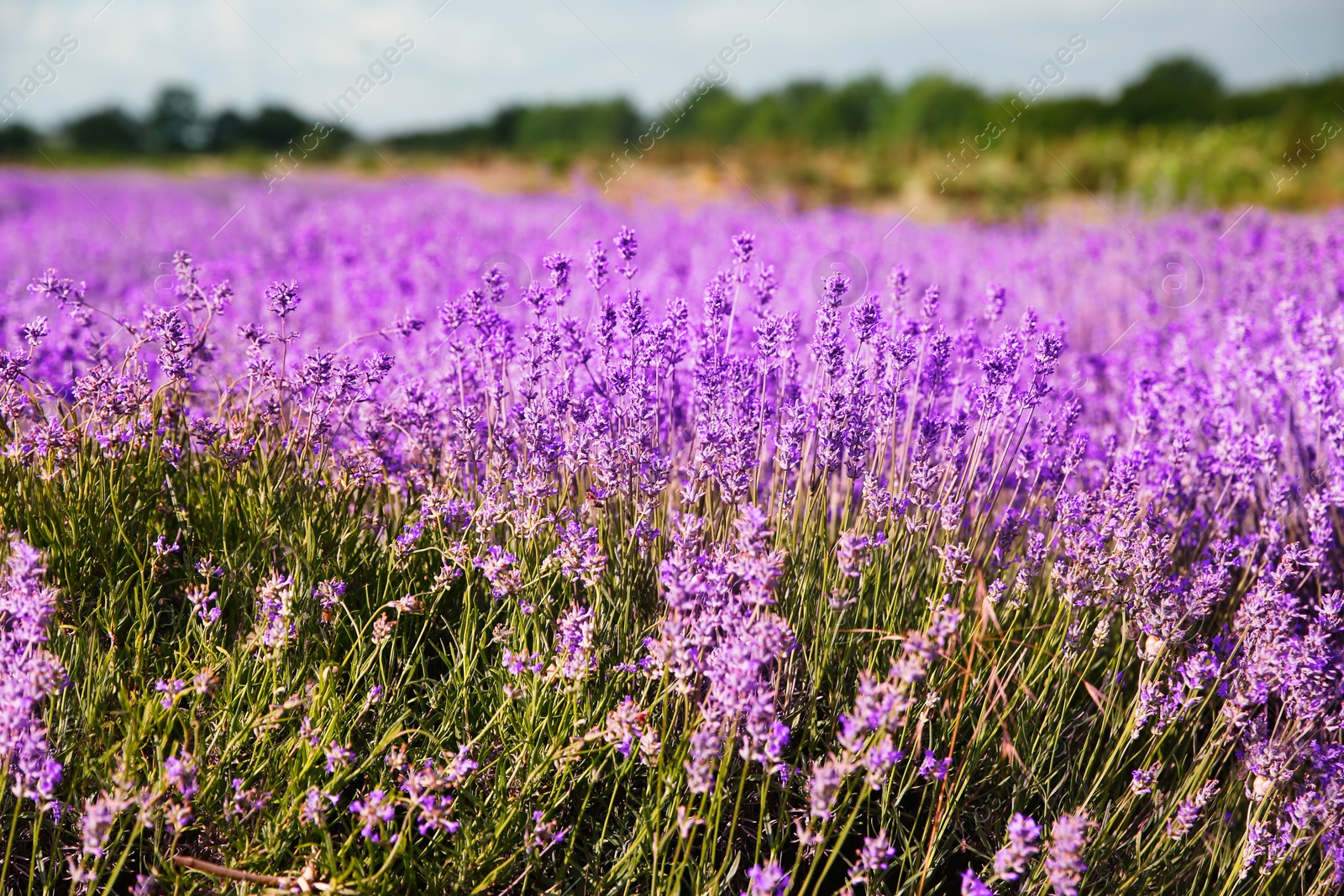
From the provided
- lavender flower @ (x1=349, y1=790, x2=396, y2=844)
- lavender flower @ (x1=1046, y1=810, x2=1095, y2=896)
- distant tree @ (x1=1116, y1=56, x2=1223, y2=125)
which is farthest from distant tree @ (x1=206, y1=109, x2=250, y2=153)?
lavender flower @ (x1=1046, y1=810, x2=1095, y2=896)

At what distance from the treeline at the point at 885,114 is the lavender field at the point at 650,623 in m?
12.0

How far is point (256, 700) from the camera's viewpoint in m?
1.93

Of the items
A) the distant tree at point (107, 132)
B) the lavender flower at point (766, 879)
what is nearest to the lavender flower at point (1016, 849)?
the lavender flower at point (766, 879)

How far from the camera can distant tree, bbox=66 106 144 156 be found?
3494 centimetres

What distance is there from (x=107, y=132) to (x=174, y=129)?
8.71 feet

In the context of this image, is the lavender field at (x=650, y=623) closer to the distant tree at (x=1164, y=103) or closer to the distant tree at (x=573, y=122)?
the distant tree at (x=1164, y=103)

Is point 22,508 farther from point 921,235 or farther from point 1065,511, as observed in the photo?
point 921,235

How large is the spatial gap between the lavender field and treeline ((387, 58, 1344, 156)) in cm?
1204

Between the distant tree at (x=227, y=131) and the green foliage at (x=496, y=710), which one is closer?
the green foliage at (x=496, y=710)

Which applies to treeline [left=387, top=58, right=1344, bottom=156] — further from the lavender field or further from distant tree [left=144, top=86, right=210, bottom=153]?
the lavender field

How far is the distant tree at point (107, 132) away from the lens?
34938 mm

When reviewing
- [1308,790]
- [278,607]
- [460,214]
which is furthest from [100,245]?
[1308,790]

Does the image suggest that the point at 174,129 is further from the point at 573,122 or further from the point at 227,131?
the point at 573,122

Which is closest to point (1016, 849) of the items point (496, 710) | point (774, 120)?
point (496, 710)
